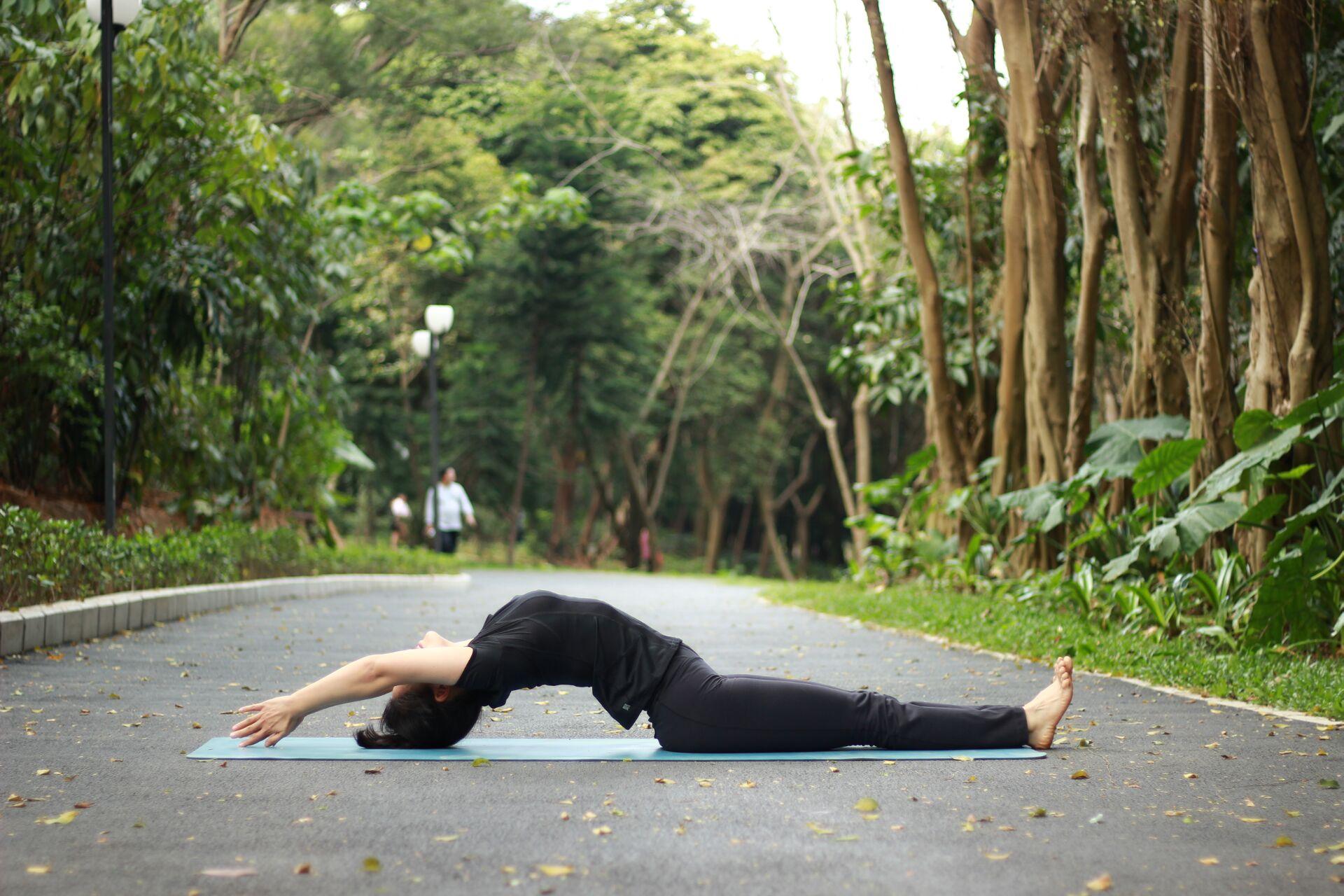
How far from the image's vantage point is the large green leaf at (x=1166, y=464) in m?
8.52

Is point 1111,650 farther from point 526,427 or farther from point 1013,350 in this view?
point 526,427

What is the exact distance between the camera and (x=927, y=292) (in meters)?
13.6

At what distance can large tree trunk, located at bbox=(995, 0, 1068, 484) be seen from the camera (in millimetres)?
11305

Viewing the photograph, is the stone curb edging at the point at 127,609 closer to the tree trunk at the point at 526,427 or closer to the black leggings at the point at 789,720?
the black leggings at the point at 789,720

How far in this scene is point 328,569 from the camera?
15.7 meters

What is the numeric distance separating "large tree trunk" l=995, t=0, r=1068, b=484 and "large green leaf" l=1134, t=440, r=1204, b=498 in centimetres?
265

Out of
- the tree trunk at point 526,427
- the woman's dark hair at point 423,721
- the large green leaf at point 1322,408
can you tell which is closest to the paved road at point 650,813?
the woman's dark hair at point 423,721

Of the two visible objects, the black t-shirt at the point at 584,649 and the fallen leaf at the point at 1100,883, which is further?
the black t-shirt at the point at 584,649

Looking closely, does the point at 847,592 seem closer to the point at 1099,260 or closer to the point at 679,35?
the point at 1099,260

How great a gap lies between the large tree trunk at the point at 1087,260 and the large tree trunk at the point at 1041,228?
383 millimetres

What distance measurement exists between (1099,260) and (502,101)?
2163 centimetres

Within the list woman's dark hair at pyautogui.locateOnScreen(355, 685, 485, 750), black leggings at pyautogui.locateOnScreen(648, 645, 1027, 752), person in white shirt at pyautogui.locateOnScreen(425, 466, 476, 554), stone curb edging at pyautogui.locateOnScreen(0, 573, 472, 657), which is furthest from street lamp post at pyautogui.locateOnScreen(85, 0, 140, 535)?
person in white shirt at pyautogui.locateOnScreen(425, 466, 476, 554)

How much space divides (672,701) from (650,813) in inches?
35.9

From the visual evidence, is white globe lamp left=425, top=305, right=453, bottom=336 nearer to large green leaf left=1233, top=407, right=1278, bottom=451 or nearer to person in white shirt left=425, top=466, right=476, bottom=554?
person in white shirt left=425, top=466, right=476, bottom=554
